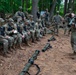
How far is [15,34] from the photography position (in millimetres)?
11266

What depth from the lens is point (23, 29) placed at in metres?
12.8

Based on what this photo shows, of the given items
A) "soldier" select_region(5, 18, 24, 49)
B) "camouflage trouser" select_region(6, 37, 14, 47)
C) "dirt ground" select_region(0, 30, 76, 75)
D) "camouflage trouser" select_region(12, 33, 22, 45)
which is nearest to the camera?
"dirt ground" select_region(0, 30, 76, 75)

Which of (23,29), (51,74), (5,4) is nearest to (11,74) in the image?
(51,74)

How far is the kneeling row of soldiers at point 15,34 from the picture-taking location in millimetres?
10055

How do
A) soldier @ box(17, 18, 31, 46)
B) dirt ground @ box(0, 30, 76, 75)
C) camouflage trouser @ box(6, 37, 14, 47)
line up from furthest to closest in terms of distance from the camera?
soldier @ box(17, 18, 31, 46)
camouflage trouser @ box(6, 37, 14, 47)
dirt ground @ box(0, 30, 76, 75)

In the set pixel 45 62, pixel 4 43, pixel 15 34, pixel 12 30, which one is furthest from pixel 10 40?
pixel 45 62

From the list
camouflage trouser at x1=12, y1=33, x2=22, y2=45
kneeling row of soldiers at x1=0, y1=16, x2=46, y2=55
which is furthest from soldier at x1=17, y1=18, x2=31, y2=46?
camouflage trouser at x1=12, y1=33, x2=22, y2=45

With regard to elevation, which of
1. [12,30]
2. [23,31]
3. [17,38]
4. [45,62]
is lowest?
[45,62]

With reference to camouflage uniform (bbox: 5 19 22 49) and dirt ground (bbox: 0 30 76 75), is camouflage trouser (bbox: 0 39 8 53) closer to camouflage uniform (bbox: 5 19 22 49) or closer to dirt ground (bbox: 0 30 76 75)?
dirt ground (bbox: 0 30 76 75)

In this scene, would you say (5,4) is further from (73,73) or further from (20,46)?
(73,73)

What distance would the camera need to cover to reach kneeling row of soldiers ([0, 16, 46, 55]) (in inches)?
396

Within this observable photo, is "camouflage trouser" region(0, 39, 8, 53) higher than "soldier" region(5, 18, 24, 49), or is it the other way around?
"soldier" region(5, 18, 24, 49)

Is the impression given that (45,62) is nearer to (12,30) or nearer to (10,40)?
(10,40)

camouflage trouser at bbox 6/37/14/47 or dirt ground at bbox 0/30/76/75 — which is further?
camouflage trouser at bbox 6/37/14/47
